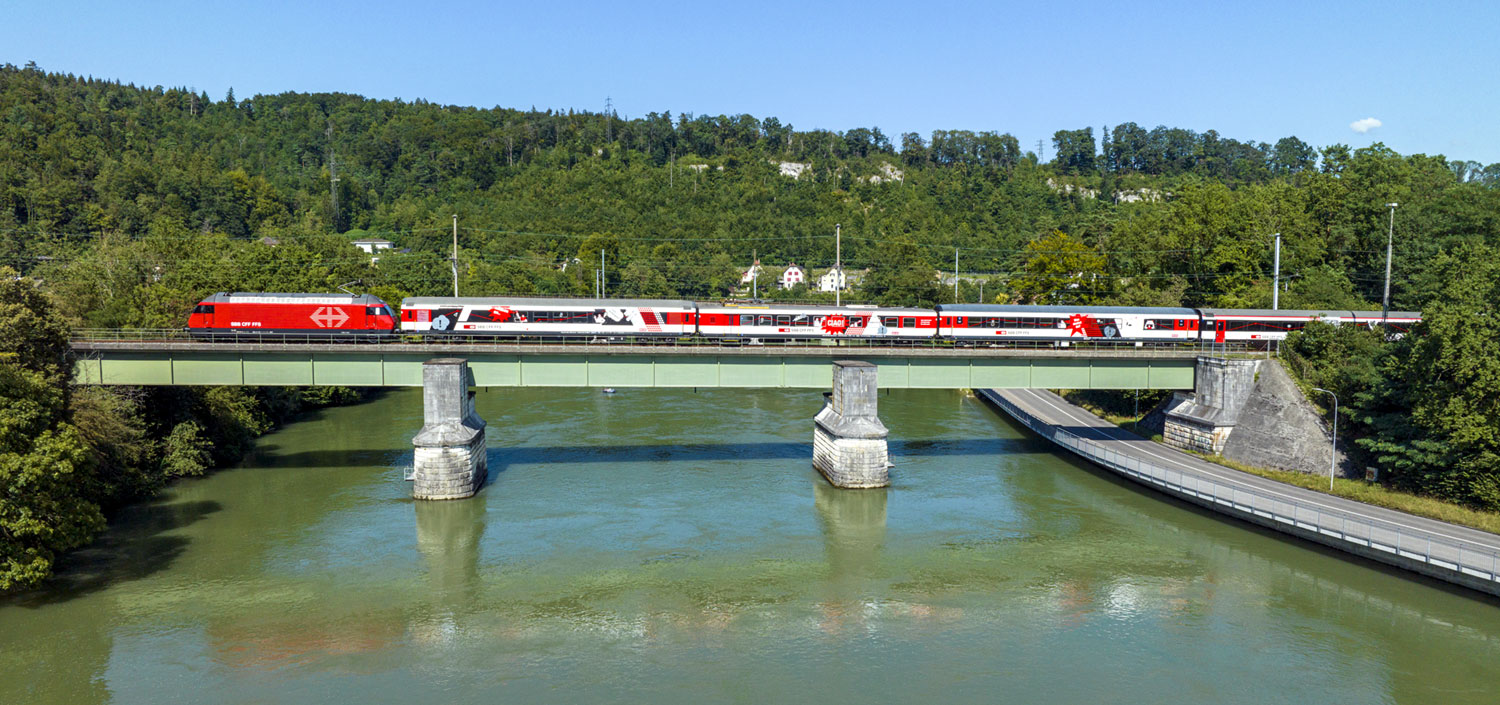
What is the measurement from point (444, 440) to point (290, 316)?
1824 cm

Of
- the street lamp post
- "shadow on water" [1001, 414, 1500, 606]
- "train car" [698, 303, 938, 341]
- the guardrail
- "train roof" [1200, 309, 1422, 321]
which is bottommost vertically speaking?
"shadow on water" [1001, 414, 1500, 606]

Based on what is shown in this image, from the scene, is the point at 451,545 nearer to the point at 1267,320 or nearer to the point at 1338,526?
the point at 1338,526

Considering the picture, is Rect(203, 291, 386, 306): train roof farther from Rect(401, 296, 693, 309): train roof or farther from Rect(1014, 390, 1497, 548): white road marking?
Rect(1014, 390, 1497, 548): white road marking

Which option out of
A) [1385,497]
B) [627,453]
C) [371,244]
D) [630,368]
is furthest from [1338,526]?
[371,244]

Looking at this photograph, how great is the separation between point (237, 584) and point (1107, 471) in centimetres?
4692

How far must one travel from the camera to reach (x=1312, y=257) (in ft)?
267

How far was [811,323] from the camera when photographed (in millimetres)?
60781

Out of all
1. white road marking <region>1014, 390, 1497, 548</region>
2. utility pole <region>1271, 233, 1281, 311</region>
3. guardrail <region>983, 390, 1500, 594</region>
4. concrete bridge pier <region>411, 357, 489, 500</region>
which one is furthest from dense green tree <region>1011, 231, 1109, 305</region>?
concrete bridge pier <region>411, 357, 489, 500</region>

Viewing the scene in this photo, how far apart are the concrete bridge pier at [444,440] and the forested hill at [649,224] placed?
25221mm

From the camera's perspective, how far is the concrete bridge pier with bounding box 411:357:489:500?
4644 cm

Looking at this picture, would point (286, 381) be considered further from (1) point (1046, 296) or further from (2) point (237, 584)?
(1) point (1046, 296)

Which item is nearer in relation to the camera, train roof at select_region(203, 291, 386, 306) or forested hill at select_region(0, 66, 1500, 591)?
forested hill at select_region(0, 66, 1500, 591)

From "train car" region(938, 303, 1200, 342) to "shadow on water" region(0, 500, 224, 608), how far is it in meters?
46.9

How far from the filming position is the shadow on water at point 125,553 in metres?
33.7
